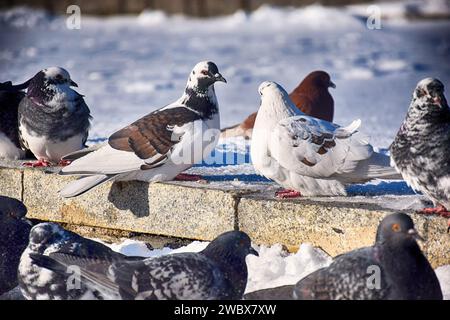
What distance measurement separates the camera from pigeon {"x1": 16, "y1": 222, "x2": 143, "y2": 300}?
4.59 meters

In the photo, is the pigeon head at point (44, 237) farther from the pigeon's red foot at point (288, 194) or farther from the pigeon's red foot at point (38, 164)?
the pigeon's red foot at point (38, 164)

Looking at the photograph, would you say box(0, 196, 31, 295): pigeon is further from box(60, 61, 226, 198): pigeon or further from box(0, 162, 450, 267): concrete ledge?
box(0, 162, 450, 267): concrete ledge

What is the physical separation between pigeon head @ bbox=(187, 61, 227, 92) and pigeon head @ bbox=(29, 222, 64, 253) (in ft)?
4.89

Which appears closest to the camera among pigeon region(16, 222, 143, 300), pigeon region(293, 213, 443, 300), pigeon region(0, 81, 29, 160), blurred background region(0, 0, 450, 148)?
pigeon region(293, 213, 443, 300)

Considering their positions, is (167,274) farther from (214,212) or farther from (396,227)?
(214,212)

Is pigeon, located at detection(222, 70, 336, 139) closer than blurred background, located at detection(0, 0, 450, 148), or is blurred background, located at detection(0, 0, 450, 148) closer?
pigeon, located at detection(222, 70, 336, 139)

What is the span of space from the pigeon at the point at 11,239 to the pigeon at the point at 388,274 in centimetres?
174

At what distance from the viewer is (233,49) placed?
16.2 meters

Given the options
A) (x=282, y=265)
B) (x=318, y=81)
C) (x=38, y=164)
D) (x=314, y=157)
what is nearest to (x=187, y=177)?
(x=314, y=157)

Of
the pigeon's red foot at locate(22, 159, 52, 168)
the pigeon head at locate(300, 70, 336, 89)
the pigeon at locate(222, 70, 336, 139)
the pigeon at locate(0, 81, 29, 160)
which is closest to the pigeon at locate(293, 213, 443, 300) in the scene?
the pigeon's red foot at locate(22, 159, 52, 168)

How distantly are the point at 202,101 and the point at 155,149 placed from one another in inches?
18.4

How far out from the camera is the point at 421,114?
16.2 feet

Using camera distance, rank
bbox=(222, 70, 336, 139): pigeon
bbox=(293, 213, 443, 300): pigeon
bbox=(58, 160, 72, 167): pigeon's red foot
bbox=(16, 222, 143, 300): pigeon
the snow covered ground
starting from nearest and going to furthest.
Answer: bbox=(293, 213, 443, 300): pigeon
bbox=(16, 222, 143, 300): pigeon
the snow covered ground
bbox=(58, 160, 72, 167): pigeon's red foot
bbox=(222, 70, 336, 139): pigeon

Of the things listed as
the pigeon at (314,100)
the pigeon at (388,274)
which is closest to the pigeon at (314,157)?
the pigeon at (388,274)
